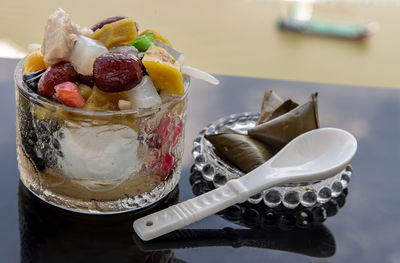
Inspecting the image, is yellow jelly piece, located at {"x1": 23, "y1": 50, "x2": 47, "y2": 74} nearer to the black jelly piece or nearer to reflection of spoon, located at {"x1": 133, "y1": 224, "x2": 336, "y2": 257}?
the black jelly piece

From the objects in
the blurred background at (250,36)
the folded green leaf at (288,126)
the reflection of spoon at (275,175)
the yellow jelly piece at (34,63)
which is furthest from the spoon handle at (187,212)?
the blurred background at (250,36)

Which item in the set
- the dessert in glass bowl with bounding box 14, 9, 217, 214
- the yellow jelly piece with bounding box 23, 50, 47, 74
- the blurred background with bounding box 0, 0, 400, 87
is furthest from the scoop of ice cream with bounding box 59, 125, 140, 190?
the blurred background with bounding box 0, 0, 400, 87

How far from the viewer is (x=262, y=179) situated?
73 cm

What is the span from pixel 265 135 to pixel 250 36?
2437 millimetres

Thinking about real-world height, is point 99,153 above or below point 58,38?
below

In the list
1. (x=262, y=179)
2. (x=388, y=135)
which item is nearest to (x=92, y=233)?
(x=262, y=179)

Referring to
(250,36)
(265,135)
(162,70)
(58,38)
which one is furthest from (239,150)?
(250,36)

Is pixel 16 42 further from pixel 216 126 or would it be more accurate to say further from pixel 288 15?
pixel 216 126

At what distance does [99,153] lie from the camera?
66cm

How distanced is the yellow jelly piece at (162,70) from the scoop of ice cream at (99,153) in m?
0.07

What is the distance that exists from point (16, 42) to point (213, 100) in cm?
188

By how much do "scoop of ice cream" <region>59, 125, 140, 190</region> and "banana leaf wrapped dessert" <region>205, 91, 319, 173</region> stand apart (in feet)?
0.52

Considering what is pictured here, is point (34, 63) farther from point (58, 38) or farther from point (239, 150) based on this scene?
point (239, 150)

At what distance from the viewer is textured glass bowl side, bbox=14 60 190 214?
0.65 meters
